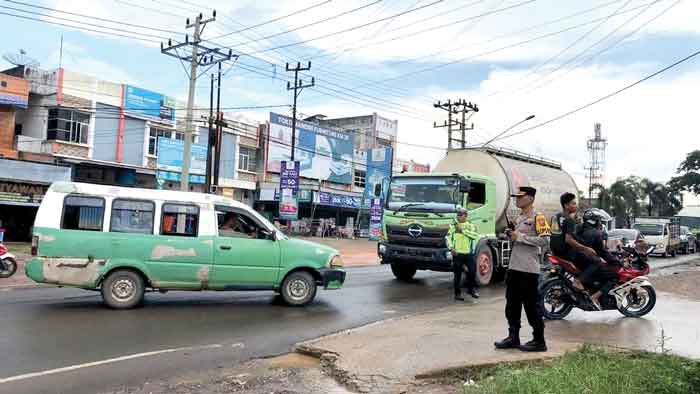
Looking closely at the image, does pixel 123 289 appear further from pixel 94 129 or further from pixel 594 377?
pixel 94 129

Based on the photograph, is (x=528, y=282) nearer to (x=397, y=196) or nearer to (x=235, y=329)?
(x=235, y=329)

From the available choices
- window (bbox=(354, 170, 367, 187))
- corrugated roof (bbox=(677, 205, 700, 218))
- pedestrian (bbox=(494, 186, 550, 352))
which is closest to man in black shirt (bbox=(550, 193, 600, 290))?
pedestrian (bbox=(494, 186, 550, 352))

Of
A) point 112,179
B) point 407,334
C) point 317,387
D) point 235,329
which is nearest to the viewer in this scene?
point 317,387

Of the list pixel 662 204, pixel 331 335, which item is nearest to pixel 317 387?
pixel 331 335

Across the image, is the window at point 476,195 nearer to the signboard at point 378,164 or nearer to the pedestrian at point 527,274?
the pedestrian at point 527,274

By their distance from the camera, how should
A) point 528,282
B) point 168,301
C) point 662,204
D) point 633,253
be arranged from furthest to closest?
point 662,204 → point 633,253 → point 168,301 → point 528,282

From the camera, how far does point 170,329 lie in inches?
297

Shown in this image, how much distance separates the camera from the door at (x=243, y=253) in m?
9.24

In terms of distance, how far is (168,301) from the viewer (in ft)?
31.9

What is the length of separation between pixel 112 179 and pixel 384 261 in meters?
22.2

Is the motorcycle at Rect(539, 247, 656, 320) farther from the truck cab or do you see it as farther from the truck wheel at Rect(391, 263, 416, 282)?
the truck wheel at Rect(391, 263, 416, 282)

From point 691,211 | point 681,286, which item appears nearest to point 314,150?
point 681,286

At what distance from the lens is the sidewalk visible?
5363 millimetres

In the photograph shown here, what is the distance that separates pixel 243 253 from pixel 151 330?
226 cm
